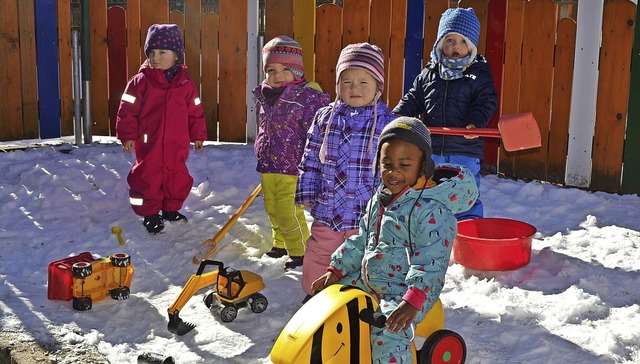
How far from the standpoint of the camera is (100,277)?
15.2ft

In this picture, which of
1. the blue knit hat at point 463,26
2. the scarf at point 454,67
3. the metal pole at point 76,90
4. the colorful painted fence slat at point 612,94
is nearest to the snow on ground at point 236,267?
the colorful painted fence slat at point 612,94

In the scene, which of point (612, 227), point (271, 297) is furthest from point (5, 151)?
point (612, 227)

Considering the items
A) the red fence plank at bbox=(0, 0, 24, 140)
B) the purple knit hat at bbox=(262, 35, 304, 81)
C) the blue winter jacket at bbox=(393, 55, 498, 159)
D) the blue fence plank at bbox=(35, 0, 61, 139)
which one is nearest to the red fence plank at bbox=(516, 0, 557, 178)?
the blue winter jacket at bbox=(393, 55, 498, 159)

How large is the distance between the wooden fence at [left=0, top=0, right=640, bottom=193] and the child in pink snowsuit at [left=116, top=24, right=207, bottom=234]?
2.21 m

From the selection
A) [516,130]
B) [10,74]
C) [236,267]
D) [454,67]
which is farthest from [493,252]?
[10,74]

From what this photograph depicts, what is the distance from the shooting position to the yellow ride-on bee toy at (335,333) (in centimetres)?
293

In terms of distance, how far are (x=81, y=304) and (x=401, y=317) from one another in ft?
7.30

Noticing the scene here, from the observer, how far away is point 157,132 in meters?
5.99

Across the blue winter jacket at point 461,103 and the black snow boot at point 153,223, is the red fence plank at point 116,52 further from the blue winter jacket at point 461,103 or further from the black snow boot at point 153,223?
the blue winter jacket at point 461,103

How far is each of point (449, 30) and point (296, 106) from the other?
1179 millimetres

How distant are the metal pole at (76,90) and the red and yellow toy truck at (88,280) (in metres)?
3.71

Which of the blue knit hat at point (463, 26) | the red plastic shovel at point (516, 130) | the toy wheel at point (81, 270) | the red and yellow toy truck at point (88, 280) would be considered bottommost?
the red and yellow toy truck at point (88, 280)

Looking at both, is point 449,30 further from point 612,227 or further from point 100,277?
point 100,277

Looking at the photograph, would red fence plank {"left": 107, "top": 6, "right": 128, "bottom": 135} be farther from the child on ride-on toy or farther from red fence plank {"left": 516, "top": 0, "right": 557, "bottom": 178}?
the child on ride-on toy
